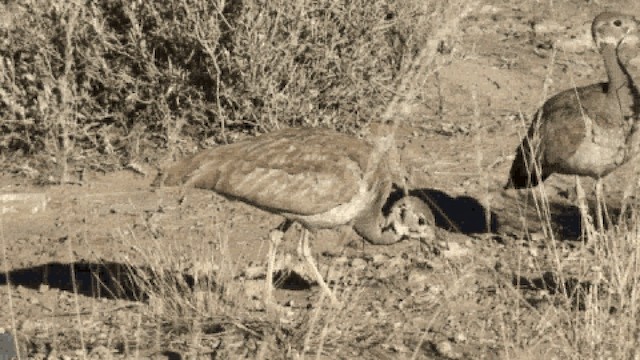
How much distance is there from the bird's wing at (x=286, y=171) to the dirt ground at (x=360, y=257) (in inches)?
12.5

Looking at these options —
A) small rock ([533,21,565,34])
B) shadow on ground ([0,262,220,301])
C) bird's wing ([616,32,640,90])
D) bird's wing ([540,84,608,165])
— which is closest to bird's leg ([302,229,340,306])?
shadow on ground ([0,262,220,301])

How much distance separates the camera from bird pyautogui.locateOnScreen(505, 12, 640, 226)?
7.05m

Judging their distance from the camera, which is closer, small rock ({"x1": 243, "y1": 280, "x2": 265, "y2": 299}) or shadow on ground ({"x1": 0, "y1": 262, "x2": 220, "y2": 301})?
small rock ({"x1": 243, "y1": 280, "x2": 265, "y2": 299})

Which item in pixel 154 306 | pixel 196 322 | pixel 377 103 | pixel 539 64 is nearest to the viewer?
pixel 196 322

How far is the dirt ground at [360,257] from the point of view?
521 centimetres

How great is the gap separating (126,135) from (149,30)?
0.85m

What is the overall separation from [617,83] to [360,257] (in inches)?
75.5

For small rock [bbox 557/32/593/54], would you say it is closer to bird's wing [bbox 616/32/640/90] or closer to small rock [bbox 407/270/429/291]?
bird's wing [bbox 616/32/640/90]

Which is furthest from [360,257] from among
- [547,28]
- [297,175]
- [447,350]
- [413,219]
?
[547,28]

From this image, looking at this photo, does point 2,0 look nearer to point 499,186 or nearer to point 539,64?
point 499,186

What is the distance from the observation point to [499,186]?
27.1 feet

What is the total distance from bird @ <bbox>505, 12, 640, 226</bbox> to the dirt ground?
1.20ft

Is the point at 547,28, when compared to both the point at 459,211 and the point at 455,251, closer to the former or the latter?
the point at 459,211

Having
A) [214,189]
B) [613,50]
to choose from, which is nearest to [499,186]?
[613,50]
